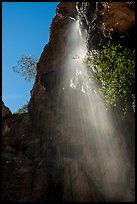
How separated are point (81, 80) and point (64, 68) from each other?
510cm

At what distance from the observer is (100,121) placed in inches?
1052

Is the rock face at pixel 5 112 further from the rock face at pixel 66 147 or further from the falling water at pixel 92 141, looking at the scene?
the falling water at pixel 92 141

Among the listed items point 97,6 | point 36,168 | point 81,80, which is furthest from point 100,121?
point 97,6

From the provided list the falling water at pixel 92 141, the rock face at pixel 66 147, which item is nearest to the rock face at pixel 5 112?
the rock face at pixel 66 147

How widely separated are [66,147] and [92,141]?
124 inches

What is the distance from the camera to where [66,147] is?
92.7ft

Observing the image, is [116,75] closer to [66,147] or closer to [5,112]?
[66,147]

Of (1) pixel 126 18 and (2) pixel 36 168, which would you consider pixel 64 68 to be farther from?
(2) pixel 36 168

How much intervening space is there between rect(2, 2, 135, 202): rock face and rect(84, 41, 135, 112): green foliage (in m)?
1.98

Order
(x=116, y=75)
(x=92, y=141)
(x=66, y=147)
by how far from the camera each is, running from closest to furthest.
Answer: (x=116, y=75), (x=92, y=141), (x=66, y=147)

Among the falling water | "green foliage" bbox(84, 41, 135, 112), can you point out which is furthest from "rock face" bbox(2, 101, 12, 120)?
"green foliage" bbox(84, 41, 135, 112)

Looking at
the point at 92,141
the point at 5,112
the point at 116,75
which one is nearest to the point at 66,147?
the point at 92,141

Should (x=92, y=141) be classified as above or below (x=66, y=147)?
above

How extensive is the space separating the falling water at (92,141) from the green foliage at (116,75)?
5.39 ft
